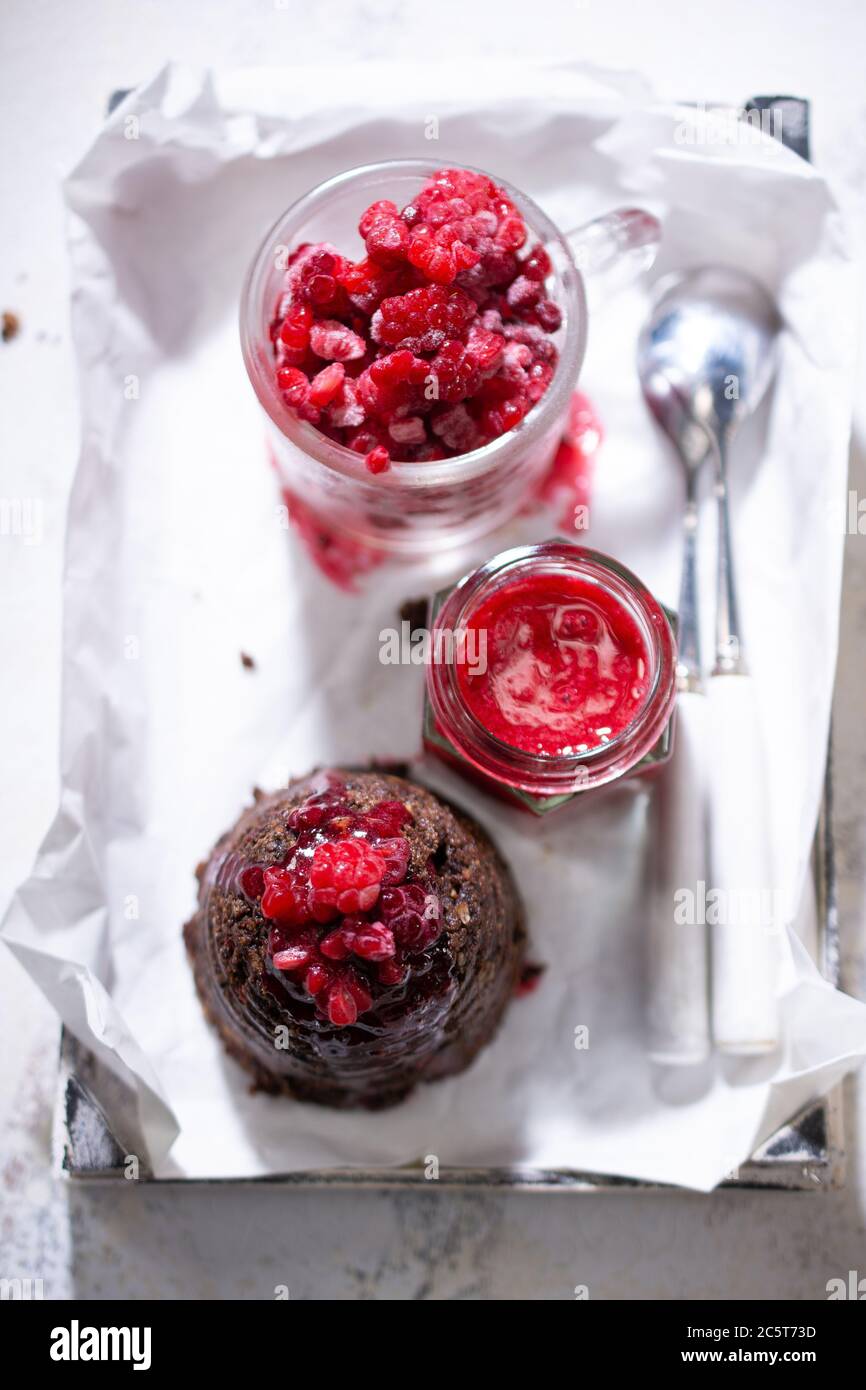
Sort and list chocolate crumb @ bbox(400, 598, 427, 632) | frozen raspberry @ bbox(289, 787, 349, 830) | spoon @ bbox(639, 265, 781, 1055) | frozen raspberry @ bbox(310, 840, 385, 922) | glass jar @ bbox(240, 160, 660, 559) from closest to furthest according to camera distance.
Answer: frozen raspberry @ bbox(310, 840, 385, 922)
frozen raspberry @ bbox(289, 787, 349, 830)
glass jar @ bbox(240, 160, 660, 559)
spoon @ bbox(639, 265, 781, 1055)
chocolate crumb @ bbox(400, 598, 427, 632)

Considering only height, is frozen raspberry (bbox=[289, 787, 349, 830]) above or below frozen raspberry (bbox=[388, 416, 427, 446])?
below

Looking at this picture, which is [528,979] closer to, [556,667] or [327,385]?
[556,667]

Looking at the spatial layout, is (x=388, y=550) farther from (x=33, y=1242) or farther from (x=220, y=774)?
(x=33, y=1242)

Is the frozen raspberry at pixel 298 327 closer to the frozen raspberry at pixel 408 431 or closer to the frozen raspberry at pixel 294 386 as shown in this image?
the frozen raspberry at pixel 294 386

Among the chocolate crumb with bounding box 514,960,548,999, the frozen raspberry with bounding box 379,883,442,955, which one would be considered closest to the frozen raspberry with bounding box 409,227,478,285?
the frozen raspberry with bounding box 379,883,442,955

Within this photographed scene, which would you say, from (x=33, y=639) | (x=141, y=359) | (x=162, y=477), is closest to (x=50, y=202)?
(x=141, y=359)

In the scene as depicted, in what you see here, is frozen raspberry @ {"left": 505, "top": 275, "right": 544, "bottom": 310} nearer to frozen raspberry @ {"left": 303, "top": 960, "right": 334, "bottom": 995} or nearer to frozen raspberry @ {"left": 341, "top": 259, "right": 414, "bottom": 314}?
frozen raspberry @ {"left": 341, "top": 259, "right": 414, "bottom": 314}

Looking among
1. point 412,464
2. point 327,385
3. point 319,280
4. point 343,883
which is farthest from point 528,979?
point 319,280
